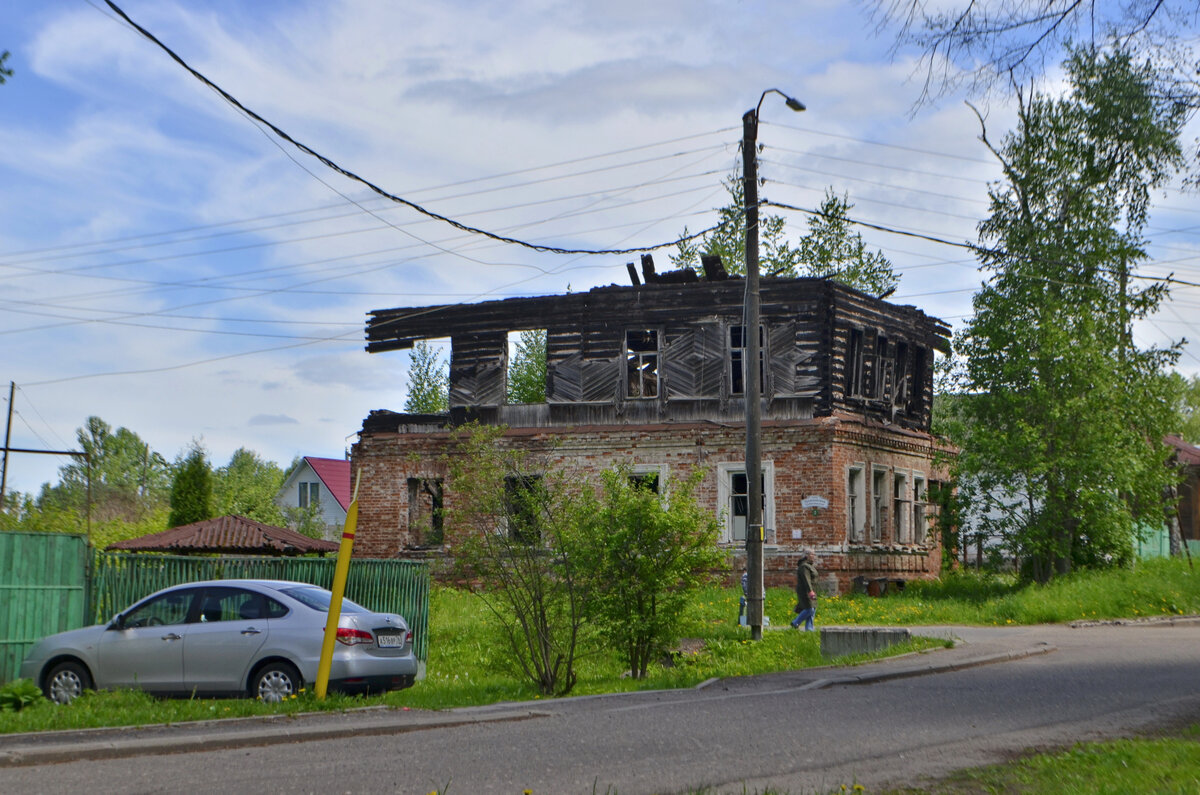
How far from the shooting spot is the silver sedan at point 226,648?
44.5 ft

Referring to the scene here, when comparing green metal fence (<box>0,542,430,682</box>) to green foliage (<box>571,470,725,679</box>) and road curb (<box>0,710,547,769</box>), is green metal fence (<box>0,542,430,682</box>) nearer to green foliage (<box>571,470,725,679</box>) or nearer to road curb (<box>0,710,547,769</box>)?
green foliage (<box>571,470,725,679</box>)

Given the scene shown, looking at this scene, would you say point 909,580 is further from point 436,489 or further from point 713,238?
point 713,238

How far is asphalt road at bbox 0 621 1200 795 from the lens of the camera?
315 inches

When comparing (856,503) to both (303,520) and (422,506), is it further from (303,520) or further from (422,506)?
(303,520)

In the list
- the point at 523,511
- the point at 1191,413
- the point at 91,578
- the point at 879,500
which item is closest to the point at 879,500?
the point at 879,500

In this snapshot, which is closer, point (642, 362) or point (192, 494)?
point (642, 362)

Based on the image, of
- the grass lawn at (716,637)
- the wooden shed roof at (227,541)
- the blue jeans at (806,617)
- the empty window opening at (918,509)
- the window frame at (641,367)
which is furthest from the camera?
the empty window opening at (918,509)

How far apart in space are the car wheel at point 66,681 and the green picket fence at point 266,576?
80.1 inches

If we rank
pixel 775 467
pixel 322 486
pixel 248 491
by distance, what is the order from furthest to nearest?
1. pixel 322 486
2. pixel 248 491
3. pixel 775 467

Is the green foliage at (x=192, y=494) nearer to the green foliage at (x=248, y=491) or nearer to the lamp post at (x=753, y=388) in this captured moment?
the green foliage at (x=248, y=491)

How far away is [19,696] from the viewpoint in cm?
1334

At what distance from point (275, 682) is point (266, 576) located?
423 centimetres

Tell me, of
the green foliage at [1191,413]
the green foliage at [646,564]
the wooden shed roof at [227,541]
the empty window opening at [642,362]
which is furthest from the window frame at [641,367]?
the green foliage at [1191,413]

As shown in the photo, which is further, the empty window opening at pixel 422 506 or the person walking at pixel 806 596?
the empty window opening at pixel 422 506
